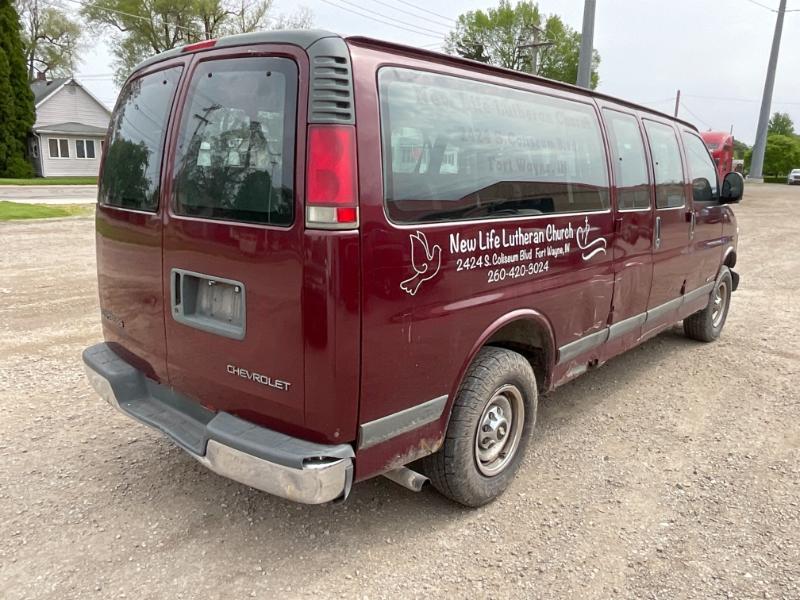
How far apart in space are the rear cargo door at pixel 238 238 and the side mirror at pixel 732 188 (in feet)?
15.3

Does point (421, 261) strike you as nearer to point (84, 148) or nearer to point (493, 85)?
point (493, 85)

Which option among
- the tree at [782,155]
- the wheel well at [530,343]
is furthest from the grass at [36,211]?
the tree at [782,155]

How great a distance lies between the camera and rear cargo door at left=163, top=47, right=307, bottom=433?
2.42m

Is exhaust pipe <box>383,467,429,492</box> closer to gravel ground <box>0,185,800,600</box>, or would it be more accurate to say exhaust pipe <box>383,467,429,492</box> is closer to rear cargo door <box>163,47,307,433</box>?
gravel ground <box>0,185,800,600</box>

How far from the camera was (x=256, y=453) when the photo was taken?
2.44m

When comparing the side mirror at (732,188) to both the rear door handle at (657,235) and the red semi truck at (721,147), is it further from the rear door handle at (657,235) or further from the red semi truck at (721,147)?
the red semi truck at (721,147)

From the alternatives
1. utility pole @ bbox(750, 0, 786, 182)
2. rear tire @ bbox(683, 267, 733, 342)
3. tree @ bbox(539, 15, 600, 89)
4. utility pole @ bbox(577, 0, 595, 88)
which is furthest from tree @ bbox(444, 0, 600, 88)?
rear tire @ bbox(683, 267, 733, 342)

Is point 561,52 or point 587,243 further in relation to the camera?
point 561,52

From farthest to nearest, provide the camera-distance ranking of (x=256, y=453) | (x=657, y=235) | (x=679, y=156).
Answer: (x=679, y=156) → (x=657, y=235) → (x=256, y=453)

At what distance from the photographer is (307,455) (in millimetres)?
2389

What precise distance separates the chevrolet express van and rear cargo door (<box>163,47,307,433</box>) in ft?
0.03

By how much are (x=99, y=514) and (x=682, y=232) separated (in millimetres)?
4626

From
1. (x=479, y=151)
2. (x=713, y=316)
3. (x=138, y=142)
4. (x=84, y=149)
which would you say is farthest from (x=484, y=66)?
(x=84, y=149)

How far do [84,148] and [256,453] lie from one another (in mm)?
45594
